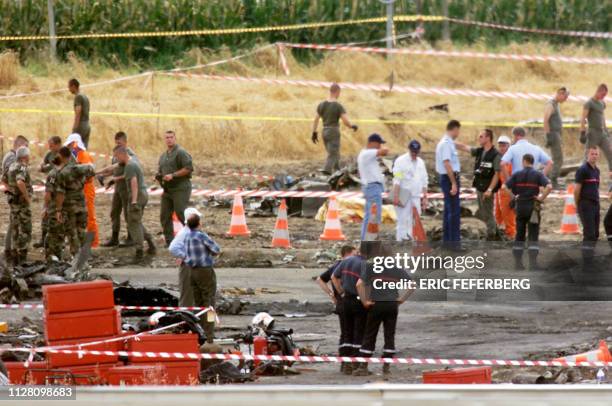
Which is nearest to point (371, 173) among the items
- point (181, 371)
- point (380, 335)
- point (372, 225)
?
point (372, 225)

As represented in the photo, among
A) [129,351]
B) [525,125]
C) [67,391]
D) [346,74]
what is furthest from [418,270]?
[346,74]

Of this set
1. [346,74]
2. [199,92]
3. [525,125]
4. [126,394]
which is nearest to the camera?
[126,394]

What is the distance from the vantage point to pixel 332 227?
74.5 feet

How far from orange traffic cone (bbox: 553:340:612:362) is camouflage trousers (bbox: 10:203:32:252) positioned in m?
8.35

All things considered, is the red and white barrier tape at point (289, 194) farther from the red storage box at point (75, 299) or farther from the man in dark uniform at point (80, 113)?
the red storage box at point (75, 299)

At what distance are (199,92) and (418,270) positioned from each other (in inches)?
670

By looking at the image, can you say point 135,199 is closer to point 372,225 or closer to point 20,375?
point 372,225

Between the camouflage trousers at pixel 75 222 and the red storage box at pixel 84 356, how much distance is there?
6207 mm

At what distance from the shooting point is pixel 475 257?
19250 millimetres

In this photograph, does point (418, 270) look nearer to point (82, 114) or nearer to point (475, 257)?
point (475, 257)

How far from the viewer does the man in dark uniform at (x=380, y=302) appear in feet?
48.5

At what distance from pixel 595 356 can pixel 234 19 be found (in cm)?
2714

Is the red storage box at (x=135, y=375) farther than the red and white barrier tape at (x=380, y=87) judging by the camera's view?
No

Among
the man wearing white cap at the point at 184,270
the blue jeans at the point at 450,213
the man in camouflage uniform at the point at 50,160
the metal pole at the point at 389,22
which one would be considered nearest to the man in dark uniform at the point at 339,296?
the man wearing white cap at the point at 184,270
